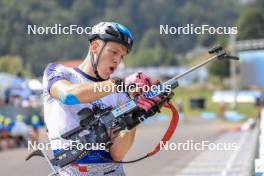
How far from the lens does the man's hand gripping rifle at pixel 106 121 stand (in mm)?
4059

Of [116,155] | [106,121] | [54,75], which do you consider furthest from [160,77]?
[106,121]

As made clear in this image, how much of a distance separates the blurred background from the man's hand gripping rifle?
2761 mm

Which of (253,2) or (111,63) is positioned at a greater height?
(253,2)

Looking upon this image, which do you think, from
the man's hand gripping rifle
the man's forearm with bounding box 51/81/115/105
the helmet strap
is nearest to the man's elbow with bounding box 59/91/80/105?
the man's forearm with bounding box 51/81/115/105

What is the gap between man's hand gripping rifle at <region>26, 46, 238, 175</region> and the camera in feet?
13.3

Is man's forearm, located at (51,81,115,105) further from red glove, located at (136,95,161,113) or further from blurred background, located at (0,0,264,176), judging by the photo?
blurred background, located at (0,0,264,176)

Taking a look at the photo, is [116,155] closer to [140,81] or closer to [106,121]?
[106,121]

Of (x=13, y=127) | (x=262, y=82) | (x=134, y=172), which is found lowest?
(x=134, y=172)

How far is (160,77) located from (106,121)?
259 feet

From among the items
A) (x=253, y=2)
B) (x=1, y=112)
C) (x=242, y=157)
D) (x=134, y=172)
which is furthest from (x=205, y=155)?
(x=253, y=2)

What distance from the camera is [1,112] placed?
23.8m

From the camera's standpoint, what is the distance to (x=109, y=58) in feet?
13.9

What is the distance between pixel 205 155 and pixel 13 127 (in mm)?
7143

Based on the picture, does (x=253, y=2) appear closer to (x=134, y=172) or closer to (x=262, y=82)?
(x=262, y=82)
